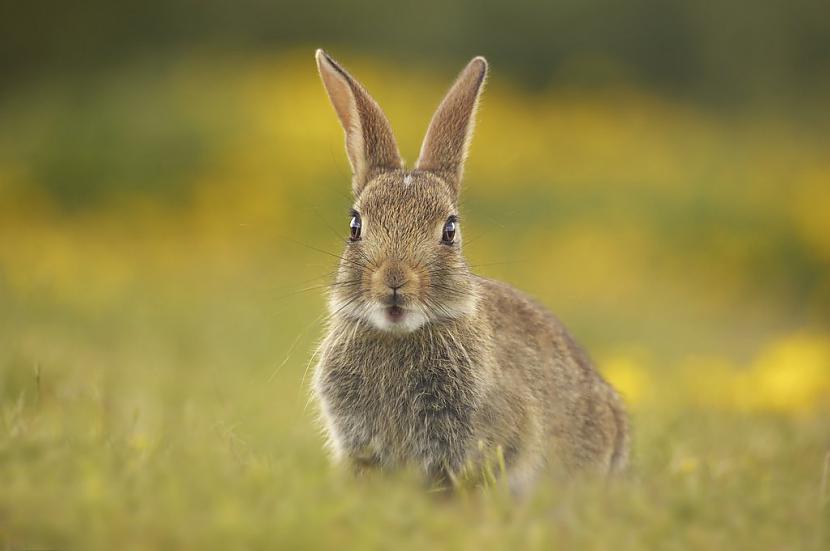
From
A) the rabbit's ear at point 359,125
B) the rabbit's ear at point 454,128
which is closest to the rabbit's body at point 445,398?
the rabbit's ear at point 454,128

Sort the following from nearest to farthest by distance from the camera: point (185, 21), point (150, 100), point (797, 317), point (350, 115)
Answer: point (350, 115)
point (797, 317)
point (150, 100)
point (185, 21)

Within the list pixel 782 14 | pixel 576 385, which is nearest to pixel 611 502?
pixel 576 385

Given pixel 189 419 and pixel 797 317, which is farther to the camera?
pixel 797 317

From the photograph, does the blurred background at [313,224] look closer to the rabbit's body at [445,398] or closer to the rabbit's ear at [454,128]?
the rabbit's body at [445,398]

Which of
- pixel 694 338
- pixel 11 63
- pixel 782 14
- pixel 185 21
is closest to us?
pixel 694 338

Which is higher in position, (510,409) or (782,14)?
(782,14)

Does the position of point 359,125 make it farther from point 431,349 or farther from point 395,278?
point 431,349

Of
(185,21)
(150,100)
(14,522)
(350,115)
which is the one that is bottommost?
(14,522)

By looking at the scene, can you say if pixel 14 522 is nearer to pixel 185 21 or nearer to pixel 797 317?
pixel 797 317

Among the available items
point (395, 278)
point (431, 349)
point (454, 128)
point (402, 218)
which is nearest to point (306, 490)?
point (395, 278)
